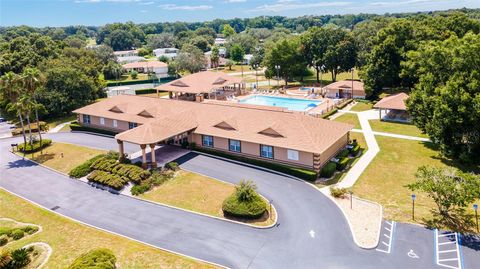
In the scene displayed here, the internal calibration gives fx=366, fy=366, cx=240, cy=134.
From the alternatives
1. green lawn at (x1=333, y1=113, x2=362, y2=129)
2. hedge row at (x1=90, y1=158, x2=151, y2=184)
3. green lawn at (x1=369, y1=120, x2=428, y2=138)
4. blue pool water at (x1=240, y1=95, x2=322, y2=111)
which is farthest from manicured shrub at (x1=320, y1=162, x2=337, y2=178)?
blue pool water at (x1=240, y1=95, x2=322, y2=111)

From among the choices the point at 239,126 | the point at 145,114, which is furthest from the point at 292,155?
the point at 145,114

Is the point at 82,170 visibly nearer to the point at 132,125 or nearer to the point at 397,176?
the point at 132,125

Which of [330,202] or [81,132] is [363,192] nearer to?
[330,202]

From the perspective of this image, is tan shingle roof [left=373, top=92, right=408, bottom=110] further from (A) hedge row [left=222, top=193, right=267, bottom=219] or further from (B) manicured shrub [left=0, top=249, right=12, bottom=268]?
(B) manicured shrub [left=0, top=249, right=12, bottom=268]

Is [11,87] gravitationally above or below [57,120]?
above

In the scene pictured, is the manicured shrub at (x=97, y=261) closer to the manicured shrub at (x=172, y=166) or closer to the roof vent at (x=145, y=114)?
the manicured shrub at (x=172, y=166)

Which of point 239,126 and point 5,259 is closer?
point 5,259

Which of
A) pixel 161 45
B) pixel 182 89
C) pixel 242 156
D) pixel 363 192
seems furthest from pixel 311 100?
pixel 161 45
